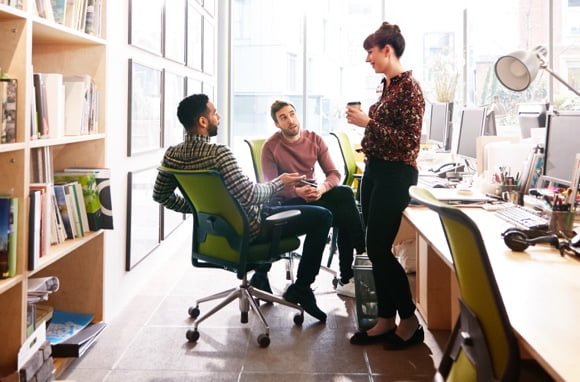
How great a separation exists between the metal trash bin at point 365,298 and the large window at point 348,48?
4091 mm

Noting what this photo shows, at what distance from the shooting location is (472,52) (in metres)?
6.92

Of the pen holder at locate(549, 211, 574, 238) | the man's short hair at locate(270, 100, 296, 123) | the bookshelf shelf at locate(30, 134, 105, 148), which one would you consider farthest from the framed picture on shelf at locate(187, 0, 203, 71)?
the pen holder at locate(549, 211, 574, 238)

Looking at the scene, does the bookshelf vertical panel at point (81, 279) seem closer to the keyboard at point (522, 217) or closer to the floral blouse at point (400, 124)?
the floral blouse at point (400, 124)

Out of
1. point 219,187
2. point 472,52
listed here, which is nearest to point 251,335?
point 219,187

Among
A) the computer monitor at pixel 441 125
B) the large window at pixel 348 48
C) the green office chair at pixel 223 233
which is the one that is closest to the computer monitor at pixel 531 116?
the computer monitor at pixel 441 125

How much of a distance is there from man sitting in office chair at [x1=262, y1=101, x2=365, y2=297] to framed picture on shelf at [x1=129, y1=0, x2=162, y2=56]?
92 centimetres

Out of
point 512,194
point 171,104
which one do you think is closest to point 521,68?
point 512,194

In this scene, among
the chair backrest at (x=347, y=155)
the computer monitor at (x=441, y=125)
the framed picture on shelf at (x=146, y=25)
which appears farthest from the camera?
the chair backrest at (x=347, y=155)

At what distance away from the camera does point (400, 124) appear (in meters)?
2.49

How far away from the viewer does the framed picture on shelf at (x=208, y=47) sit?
551 centimetres

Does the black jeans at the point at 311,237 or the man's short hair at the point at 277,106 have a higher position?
the man's short hair at the point at 277,106

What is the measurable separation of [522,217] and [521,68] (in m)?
0.81

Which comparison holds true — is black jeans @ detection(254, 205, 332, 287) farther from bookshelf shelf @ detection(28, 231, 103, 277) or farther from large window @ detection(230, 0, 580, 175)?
large window @ detection(230, 0, 580, 175)

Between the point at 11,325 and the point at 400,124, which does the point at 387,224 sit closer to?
the point at 400,124
